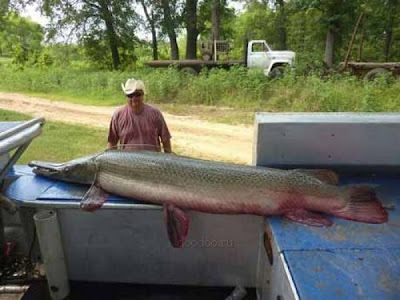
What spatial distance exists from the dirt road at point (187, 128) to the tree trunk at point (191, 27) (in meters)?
10.3

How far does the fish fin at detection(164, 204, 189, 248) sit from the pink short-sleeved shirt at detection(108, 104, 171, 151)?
1.46 meters

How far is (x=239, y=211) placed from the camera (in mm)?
2828

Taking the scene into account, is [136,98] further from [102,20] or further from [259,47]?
[102,20]

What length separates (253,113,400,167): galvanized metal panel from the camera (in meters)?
3.06

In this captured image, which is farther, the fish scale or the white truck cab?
the white truck cab

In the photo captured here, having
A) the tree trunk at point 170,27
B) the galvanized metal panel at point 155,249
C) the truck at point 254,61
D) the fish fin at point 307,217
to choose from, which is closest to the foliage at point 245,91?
the truck at point 254,61

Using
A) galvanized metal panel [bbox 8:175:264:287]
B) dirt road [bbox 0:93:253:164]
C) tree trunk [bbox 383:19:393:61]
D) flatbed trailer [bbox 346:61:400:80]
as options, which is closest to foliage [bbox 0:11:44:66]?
dirt road [bbox 0:93:253:164]

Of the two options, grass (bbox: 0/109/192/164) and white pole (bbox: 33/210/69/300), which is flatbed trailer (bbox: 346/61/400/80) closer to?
grass (bbox: 0/109/192/164)

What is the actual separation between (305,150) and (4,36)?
38.6 metres

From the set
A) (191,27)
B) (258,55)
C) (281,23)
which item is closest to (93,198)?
(258,55)

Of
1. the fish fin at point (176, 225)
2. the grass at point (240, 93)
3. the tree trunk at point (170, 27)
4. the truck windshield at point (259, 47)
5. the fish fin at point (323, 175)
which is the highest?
the tree trunk at point (170, 27)

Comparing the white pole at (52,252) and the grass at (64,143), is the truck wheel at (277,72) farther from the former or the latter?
the white pole at (52,252)

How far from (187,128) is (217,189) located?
8164 millimetres

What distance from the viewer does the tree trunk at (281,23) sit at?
3063cm
